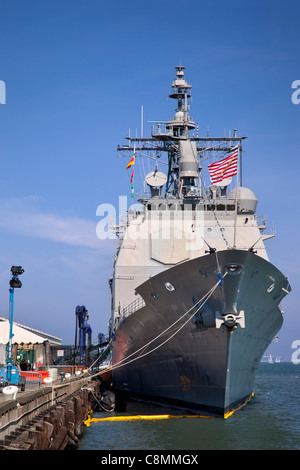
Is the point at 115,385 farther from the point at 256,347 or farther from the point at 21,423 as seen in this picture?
the point at 21,423

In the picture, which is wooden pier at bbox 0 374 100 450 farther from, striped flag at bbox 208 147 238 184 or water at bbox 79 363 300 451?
striped flag at bbox 208 147 238 184

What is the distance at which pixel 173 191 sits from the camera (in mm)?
32000

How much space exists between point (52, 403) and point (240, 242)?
12.1 metres

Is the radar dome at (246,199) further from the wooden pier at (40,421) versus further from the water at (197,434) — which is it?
the wooden pier at (40,421)

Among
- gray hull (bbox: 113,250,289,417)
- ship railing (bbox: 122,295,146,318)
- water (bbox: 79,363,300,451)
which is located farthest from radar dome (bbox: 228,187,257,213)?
water (bbox: 79,363,300,451)

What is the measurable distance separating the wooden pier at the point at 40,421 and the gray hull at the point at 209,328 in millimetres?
3426

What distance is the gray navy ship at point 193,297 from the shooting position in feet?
57.8

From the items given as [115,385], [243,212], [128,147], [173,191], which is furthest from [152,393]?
[128,147]

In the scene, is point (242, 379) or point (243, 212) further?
point (243, 212)

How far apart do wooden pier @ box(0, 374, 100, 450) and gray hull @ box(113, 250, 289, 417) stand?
11.2 ft

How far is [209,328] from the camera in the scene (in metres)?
18.0

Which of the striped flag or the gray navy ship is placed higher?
the striped flag

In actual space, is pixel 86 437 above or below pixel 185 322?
below

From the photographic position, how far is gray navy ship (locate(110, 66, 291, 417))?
17625mm
